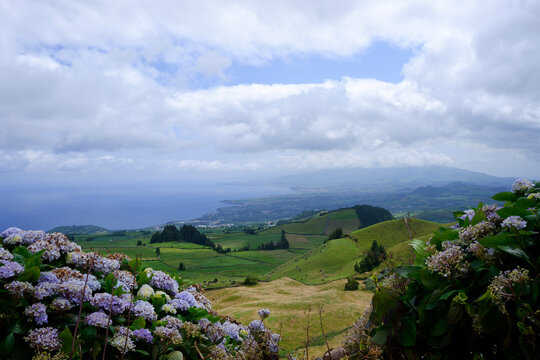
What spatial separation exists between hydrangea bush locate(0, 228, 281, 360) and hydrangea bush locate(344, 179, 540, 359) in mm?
→ 1004

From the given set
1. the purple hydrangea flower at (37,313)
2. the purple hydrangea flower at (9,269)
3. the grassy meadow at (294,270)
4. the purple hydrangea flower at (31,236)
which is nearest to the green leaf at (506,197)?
the purple hydrangea flower at (37,313)

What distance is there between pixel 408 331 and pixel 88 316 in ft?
8.66

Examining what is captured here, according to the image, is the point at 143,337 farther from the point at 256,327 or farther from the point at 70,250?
the point at 70,250

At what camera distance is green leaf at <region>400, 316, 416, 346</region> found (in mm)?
2168

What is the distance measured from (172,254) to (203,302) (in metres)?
92.7

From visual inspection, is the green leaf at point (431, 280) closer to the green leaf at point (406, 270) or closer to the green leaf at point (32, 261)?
the green leaf at point (406, 270)

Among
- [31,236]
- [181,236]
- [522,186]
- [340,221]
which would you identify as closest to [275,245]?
[181,236]

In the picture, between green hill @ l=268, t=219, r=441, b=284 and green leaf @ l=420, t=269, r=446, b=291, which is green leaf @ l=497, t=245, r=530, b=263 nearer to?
green leaf @ l=420, t=269, r=446, b=291

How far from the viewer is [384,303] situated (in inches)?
90.0

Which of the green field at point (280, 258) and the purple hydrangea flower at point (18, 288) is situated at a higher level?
the purple hydrangea flower at point (18, 288)

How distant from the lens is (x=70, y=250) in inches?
139

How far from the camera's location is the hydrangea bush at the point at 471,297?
1.79 metres

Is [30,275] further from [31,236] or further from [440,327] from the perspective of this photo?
[440,327]

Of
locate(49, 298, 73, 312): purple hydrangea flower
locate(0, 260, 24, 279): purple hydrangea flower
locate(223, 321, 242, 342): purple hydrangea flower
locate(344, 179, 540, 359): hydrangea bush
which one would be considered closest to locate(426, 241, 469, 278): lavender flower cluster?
locate(344, 179, 540, 359): hydrangea bush
